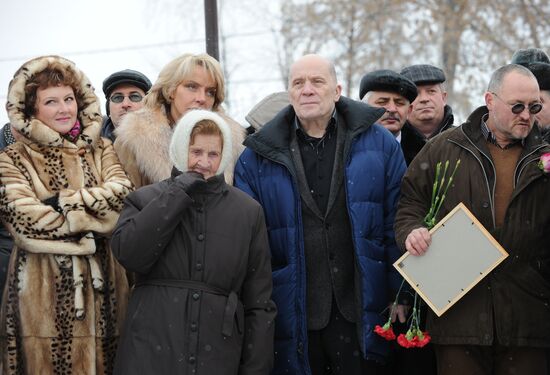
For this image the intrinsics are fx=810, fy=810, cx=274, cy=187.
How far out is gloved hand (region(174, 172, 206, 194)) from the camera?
414 cm

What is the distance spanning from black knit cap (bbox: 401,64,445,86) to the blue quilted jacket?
1.63m

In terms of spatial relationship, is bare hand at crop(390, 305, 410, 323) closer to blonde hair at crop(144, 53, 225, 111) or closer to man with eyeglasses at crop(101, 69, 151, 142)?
blonde hair at crop(144, 53, 225, 111)

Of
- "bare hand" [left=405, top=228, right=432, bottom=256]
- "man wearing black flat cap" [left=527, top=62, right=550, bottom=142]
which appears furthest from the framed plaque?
"man wearing black flat cap" [left=527, top=62, right=550, bottom=142]

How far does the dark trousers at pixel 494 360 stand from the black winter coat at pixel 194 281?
3.36 ft

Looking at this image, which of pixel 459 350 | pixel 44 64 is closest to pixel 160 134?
pixel 44 64

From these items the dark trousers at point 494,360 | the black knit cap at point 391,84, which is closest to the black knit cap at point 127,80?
the black knit cap at point 391,84

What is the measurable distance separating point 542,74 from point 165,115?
2.66 meters

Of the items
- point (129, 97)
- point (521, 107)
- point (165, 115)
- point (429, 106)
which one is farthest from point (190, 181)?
point (129, 97)

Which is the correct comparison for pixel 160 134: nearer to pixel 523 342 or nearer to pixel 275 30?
pixel 523 342

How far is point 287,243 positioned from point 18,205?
1.51 m

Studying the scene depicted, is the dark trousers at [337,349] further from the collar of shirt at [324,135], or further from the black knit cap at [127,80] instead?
the black knit cap at [127,80]

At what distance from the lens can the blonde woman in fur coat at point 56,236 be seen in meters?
4.36

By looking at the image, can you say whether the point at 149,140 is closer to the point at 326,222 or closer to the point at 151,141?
the point at 151,141

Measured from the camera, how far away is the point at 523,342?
431cm
